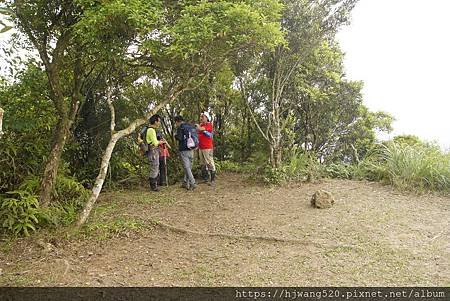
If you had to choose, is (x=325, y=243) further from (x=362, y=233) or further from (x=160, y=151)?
(x=160, y=151)

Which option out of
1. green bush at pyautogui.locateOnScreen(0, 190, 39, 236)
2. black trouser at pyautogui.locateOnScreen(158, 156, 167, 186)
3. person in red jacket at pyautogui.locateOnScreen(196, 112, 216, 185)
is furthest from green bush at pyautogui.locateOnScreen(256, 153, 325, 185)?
green bush at pyautogui.locateOnScreen(0, 190, 39, 236)

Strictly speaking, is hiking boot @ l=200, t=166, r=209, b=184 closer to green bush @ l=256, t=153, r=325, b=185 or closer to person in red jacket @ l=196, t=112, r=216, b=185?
person in red jacket @ l=196, t=112, r=216, b=185

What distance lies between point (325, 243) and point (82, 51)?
4461mm

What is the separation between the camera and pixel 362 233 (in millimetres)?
5453

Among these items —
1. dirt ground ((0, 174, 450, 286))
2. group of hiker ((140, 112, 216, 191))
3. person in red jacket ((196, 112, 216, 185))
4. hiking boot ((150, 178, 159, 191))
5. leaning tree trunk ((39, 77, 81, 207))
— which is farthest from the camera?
person in red jacket ((196, 112, 216, 185))

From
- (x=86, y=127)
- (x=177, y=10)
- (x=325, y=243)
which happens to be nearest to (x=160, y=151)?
(x=86, y=127)

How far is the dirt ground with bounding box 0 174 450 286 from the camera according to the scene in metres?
4.21

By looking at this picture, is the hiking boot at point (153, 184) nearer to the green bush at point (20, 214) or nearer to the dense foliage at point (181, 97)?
the dense foliage at point (181, 97)

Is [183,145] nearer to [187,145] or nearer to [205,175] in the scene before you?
[187,145]

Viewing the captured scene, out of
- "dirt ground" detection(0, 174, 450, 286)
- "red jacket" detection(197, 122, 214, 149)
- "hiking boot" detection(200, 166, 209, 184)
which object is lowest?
"dirt ground" detection(0, 174, 450, 286)

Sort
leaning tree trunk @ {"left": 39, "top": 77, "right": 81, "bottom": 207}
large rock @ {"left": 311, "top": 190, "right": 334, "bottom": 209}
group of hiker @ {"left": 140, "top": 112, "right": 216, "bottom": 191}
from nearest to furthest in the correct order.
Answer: leaning tree trunk @ {"left": 39, "top": 77, "right": 81, "bottom": 207} → large rock @ {"left": 311, "top": 190, "right": 334, "bottom": 209} → group of hiker @ {"left": 140, "top": 112, "right": 216, "bottom": 191}

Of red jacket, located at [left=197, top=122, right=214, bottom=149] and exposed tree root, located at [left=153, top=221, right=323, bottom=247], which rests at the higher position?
red jacket, located at [left=197, top=122, right=214, bottom=149]

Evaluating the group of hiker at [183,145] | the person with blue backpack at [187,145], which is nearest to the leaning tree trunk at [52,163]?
the group of hiker at [183,145]

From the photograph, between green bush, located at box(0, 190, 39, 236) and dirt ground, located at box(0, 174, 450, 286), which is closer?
dirt ground, located at box(0, 174, 450, 286)
